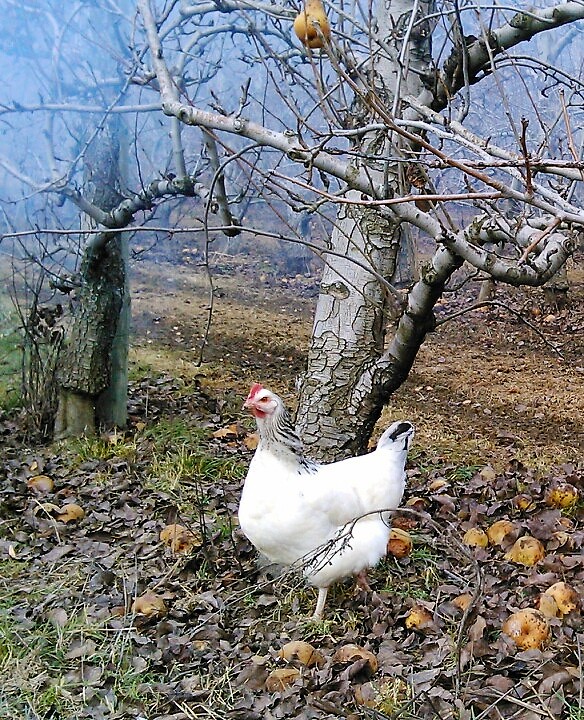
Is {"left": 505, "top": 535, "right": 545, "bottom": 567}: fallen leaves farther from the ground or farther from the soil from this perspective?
the soil

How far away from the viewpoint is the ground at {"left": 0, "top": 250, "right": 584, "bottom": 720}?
1.88m

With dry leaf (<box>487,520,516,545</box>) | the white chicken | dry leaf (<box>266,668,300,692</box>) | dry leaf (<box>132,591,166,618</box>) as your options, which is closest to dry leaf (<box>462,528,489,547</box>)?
dry leaf (<box>487,520,516,545</box>)

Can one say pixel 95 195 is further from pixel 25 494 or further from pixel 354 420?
pixel 354 420

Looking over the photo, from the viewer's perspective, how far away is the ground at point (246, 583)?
1880 millimetres

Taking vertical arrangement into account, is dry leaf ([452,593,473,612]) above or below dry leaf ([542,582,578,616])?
below

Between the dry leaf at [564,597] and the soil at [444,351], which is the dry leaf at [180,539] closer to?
the dry leaf at [564,597]

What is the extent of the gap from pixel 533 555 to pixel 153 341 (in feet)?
12.5

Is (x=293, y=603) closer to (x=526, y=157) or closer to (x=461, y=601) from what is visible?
(x=461, y=601)

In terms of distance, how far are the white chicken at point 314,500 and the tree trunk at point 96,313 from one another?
1.63 metres

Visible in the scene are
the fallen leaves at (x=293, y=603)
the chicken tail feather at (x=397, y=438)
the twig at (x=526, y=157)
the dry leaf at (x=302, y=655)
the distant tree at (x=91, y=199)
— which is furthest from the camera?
the distant tree at (x=91, y=199)

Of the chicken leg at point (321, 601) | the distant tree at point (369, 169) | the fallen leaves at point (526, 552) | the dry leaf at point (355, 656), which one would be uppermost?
the distant tree at point (369, 169)

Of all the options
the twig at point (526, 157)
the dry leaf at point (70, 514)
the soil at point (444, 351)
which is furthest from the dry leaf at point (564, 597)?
the dry leaf at point (70, 514)

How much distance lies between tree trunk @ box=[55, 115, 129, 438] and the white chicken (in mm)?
1631

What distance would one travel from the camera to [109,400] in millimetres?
3869
